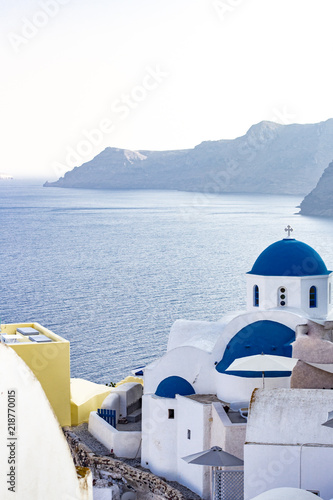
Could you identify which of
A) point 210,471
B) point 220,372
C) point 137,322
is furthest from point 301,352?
point 137,322

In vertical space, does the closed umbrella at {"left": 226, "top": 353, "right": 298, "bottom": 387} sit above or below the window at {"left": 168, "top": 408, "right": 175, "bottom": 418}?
above

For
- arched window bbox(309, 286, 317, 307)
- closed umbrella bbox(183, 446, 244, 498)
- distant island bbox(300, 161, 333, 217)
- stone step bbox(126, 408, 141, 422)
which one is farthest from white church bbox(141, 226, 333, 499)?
distant island bbox(300, 161, 333, 217)

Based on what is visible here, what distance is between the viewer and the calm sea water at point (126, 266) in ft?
162

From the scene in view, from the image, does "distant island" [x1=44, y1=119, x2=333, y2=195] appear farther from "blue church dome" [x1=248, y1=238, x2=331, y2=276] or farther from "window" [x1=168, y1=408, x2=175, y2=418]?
"window" [x1=168, y1=408, x2=175, y2=418]

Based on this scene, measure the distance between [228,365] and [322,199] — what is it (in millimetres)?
117694

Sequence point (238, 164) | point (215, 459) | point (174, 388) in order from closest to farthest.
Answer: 1. point (215, 459)
2. point (174, 388)
3. point (238, 164)

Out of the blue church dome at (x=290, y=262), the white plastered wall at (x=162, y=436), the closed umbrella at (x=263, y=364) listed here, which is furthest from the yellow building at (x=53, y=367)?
the closed umbrella at (x=263, y=364)

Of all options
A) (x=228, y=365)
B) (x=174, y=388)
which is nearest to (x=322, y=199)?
(x=174, y=388)

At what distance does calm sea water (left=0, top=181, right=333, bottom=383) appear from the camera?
49438 mm

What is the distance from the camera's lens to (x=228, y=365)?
68.2 ft

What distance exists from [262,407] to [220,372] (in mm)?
4355

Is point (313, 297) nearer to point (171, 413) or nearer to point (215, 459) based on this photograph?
point (171, 413)

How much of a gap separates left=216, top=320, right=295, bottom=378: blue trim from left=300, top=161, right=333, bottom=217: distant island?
113949 millimetres

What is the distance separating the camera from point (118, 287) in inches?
2665
